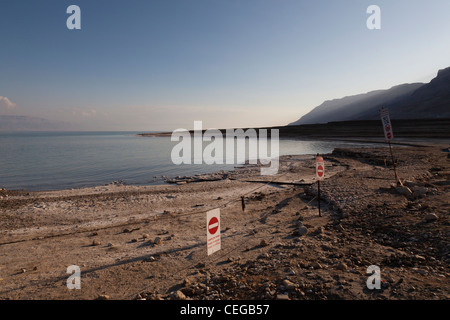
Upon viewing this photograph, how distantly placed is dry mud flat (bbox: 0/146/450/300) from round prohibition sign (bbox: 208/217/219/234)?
3.45 ft

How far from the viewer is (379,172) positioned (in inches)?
653

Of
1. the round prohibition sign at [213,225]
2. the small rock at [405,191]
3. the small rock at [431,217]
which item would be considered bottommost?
the small rock at [431,217]

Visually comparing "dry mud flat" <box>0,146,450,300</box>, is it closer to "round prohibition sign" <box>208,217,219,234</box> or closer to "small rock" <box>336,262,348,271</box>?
"small rock" <box>336,262,348,271</box>

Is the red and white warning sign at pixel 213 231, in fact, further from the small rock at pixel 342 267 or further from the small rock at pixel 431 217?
the small rock at pixel 431 217

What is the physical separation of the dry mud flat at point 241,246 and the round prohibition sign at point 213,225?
1.05m

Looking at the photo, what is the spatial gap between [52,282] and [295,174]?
1843 centimetres

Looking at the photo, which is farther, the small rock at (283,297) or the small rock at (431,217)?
the small rock at (431,217)

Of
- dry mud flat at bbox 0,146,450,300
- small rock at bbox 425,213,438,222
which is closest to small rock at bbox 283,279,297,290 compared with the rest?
dry mud flat at bbox 0,146,450,300

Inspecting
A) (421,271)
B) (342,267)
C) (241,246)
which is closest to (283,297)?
(342,267)

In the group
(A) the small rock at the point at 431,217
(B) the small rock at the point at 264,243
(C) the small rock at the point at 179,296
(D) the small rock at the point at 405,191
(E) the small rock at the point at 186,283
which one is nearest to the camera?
(C) the small rock at the point at 179,296

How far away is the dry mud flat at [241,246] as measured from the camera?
495cm

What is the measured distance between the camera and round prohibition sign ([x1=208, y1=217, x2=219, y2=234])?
5.46 metres

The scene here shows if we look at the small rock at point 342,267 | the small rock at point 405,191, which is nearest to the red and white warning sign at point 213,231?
the small rock at point 342,267
